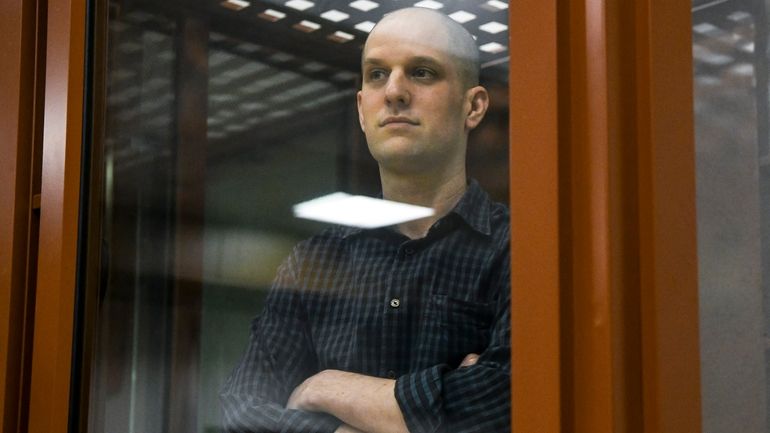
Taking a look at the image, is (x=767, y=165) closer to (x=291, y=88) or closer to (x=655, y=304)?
(x=655, y=304)

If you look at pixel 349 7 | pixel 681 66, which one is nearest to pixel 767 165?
pixel 681 66

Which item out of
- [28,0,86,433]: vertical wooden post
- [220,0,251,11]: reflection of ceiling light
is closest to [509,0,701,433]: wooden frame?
[220,0,251,11]: reflection of ceiling light

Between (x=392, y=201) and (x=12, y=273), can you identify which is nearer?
(x=392, y=201)

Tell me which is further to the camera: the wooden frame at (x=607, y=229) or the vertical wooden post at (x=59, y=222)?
the vertical wooden post at (x=59, y=222)

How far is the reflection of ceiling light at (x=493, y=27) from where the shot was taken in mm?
1027

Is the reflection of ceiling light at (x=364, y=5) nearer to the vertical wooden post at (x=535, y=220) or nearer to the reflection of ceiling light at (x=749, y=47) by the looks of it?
the vertical wooden post at (x=535, y=220)

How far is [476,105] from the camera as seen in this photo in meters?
1.05

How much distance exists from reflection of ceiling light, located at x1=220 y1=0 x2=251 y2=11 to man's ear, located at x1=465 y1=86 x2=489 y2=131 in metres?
0.40

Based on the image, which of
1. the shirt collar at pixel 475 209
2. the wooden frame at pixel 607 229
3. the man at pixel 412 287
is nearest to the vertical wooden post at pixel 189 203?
the man at pixel 412 287

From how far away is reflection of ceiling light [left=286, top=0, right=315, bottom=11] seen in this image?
1.27 meters

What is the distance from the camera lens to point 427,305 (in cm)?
107

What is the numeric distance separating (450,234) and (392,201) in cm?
7

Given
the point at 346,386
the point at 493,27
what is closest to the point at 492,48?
the point at 493,27

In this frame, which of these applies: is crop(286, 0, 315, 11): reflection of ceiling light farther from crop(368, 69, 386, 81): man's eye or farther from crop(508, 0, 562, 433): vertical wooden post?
crop(508, 0, 562, 433): vertical wooden post
